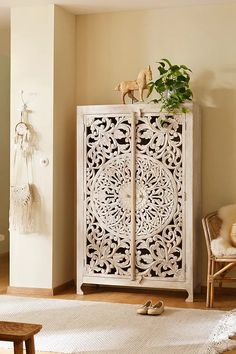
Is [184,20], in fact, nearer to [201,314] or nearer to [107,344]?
[201,314]

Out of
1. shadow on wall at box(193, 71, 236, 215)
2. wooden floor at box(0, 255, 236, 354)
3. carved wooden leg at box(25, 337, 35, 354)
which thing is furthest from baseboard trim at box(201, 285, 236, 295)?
carved wooden leg at box(25, 337, 35, 354)

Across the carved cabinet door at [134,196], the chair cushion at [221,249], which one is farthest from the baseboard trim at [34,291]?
the chair cushion at [221,249]

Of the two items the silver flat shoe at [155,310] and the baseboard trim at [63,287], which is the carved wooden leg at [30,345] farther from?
the baseboard trim at [63,287]

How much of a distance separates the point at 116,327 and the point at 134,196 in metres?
1.41

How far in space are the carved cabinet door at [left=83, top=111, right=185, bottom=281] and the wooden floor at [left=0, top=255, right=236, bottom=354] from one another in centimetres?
19

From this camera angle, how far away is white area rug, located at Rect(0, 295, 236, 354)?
4.06 metres

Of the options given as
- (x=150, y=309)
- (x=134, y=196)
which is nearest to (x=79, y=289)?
(x=134, y=196)

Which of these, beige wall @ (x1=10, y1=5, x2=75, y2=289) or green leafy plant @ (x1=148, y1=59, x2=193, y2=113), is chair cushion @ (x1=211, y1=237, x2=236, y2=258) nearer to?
green leafy plant @ (x1=148, y1=59, x2=193, y2=113)

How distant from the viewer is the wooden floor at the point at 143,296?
17.6ft

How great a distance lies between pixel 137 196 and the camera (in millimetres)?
5637

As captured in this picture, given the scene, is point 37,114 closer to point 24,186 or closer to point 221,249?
point 24,186

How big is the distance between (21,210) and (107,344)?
196 cm

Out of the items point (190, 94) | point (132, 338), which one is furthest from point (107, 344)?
point (190, 94)

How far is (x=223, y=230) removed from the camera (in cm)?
553
